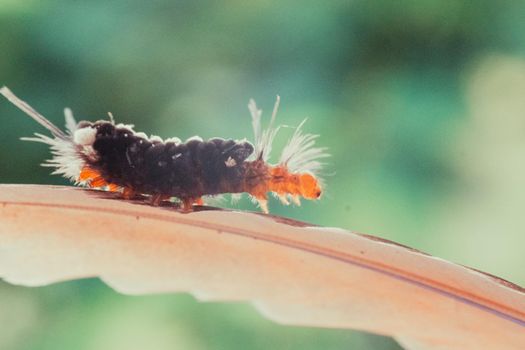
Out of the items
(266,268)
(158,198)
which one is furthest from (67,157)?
(266,268)

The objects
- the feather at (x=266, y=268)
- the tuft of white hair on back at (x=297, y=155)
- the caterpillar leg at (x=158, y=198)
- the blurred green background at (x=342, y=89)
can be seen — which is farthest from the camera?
the blurred green background at (x=342, y=89)

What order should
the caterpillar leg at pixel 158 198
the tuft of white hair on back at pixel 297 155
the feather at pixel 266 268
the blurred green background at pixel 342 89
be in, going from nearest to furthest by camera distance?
the feather at pixel 266 268
the caterpillar leg at pixel 158 198
the tuft of white hair on back at pixel 297 155
the blurred green background at pixel 342 89

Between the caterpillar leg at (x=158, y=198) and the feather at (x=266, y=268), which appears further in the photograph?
the caterpillar leg at (x=158, y=198)

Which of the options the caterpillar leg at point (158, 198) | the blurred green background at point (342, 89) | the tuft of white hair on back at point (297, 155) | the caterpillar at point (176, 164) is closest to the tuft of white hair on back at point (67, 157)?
the caterpillar at point (176, 164)

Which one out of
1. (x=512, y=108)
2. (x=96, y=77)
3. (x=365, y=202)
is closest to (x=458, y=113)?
(x=512, y=108)

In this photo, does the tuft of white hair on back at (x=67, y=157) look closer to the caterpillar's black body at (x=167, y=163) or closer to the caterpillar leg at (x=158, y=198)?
the caterpillar's black body at (x=167, y=163)

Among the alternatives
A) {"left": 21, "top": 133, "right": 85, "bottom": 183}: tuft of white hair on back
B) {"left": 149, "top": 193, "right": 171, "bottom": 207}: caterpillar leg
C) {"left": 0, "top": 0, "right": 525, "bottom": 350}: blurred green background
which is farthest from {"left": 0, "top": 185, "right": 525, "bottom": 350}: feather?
{"left": 0, "top": 0, "right": 525, "bottom": 350}: blurred green background
